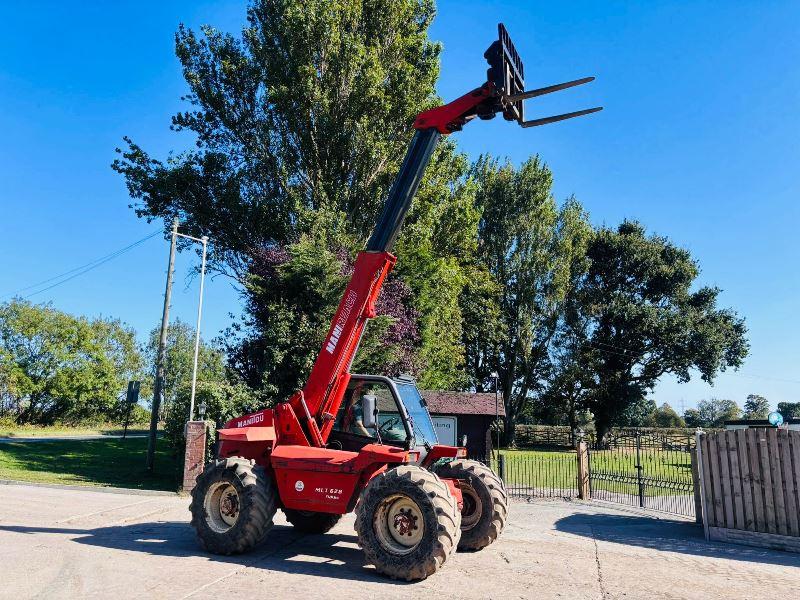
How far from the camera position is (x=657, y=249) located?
43812 mm

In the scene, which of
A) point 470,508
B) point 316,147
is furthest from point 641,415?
point 470,508

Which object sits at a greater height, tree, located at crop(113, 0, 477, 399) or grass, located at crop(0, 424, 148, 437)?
tree, located at crop(113, 0, 477, 399)

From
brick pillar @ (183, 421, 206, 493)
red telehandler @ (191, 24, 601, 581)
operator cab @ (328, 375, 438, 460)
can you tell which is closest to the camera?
red telehandler @ (191, 24, 601, 581)

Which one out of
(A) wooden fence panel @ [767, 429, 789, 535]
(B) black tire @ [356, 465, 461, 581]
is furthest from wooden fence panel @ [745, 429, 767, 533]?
(B) black tire @ [356, 465, 461, 581]

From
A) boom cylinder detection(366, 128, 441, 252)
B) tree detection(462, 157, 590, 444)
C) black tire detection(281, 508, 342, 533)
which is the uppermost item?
tree detection(462, 157, 590, 444)

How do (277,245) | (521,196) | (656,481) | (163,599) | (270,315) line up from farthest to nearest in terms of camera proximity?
(521,196), (277,245), (270,315), (656,481), (163,599)

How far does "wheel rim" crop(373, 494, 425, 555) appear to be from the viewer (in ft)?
24.0

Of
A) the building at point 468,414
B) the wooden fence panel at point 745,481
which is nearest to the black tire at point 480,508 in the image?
the wooden fence panel at point 745,481

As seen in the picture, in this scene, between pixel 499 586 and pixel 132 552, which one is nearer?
pixel 499 586

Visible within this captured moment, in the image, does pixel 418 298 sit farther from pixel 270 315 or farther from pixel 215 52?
pixel 215 52

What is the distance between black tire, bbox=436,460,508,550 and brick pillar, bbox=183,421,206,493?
330 inches

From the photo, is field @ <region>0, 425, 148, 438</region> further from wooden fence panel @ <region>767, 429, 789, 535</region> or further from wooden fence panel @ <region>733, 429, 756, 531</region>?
wooden fence panel @ <region>767, 429, 789, 535</region>

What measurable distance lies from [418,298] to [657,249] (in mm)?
27162

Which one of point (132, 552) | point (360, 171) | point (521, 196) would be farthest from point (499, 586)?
point (521, 196)
